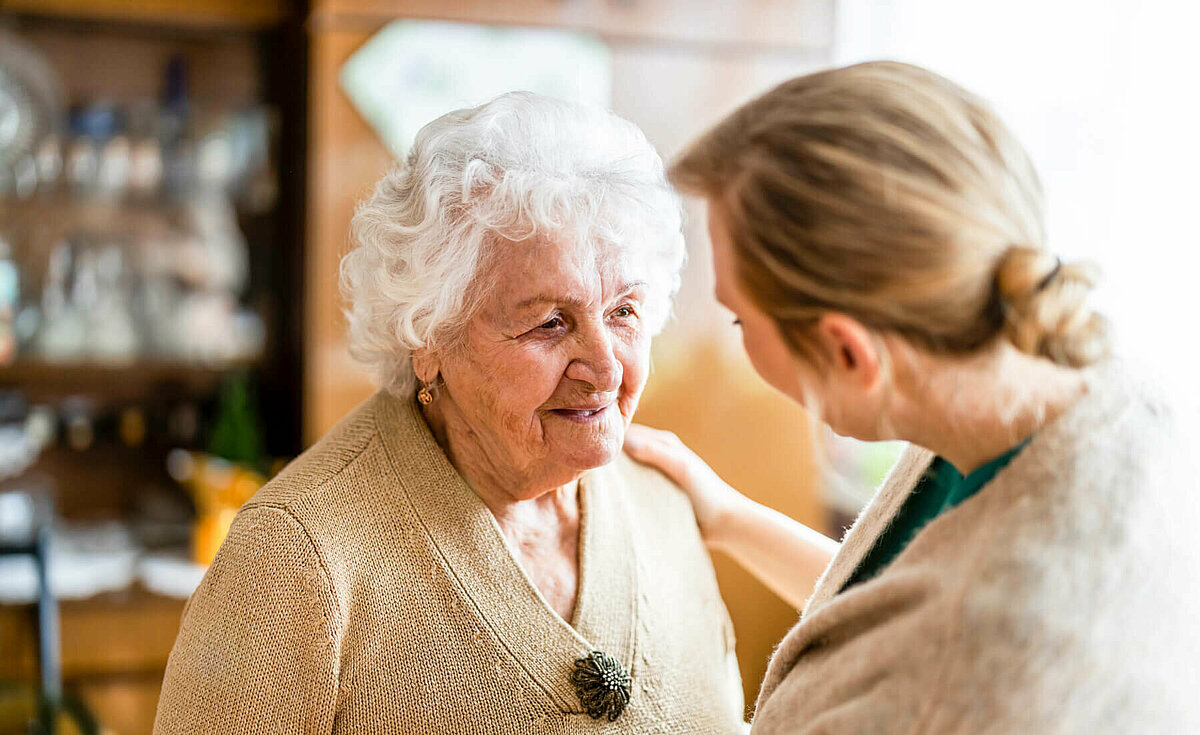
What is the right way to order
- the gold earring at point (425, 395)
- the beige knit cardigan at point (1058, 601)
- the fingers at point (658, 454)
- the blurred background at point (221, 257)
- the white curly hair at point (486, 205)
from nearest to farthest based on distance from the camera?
the beige knit cardigan at point (1058, 601) → the white curly hair at point (486, 205) → the gold earring at point (425, 395) → the fingers at point (658, 454) → the blurred background at point (221, 257)

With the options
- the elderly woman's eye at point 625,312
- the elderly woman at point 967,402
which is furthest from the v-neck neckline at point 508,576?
the elderly woman at point 967,402

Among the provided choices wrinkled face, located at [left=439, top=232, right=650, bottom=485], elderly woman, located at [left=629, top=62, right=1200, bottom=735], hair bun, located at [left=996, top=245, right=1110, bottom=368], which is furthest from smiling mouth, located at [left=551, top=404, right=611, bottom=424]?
hair bun, located at [left=996, top=245, right=1110, bottom=368]

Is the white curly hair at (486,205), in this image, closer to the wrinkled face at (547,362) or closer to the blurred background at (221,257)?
the wrinkled face at (547,362)

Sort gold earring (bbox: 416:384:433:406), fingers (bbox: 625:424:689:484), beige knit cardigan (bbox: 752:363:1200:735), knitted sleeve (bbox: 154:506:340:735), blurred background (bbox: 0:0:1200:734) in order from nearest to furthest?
beige knit cardigan (bbox: 752:363:1200:735)
knitted sleeve (bbox: 154:506:340:735)
gold earring (bbox: 416:384:433:406)
fingers (bbox: 625:424:689:484)
blurred background (bbox: 0:0:1200:734)

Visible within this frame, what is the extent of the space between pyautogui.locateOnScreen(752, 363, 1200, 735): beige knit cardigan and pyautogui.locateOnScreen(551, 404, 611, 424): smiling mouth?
51 cm

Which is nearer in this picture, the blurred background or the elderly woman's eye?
the elderly woman's eye

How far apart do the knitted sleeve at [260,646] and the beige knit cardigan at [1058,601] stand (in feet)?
1.81

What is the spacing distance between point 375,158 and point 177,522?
1333mm

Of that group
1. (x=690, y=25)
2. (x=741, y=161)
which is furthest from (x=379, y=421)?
(x=690, y=25)

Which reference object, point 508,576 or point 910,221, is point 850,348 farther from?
point 508,576

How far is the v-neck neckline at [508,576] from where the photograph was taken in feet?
3.88

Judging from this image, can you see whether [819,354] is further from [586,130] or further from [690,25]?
[690,25]

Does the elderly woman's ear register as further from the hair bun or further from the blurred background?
the blurred background

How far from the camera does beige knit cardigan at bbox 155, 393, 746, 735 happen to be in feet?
3.54
